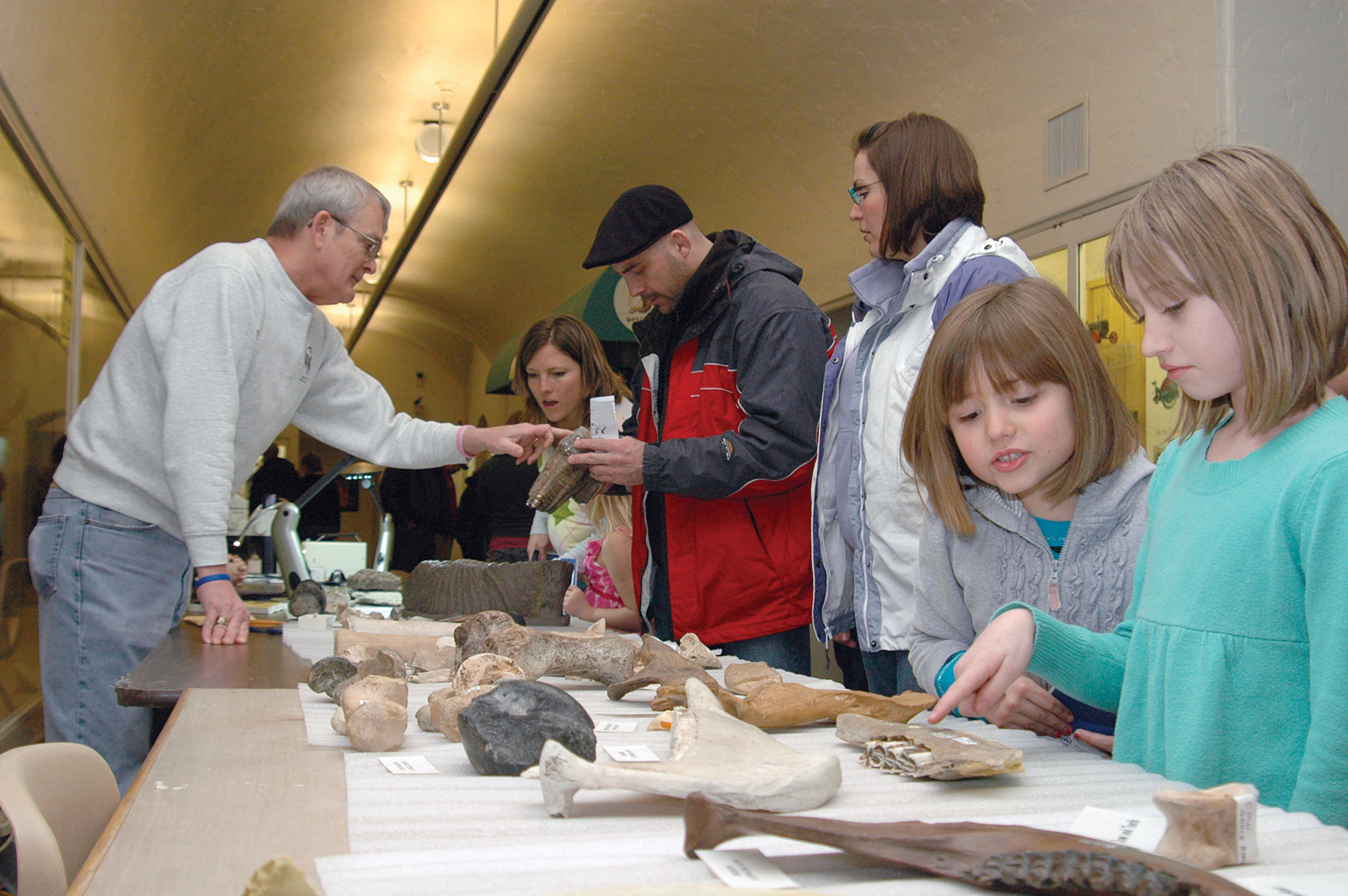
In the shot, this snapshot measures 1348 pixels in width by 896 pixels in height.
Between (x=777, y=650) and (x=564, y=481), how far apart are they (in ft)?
2.18

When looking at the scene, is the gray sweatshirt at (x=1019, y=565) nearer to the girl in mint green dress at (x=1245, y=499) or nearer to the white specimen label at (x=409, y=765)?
the girl in mint green dress at (x=1245, y=499)

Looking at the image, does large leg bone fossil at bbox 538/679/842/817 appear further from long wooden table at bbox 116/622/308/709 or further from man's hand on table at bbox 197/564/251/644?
man's hand on table at bbox 197/564/251/644

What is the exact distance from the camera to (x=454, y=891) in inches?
25.4

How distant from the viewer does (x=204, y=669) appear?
6.02 feet

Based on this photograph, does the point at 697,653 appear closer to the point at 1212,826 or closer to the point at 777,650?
the point at 777,650

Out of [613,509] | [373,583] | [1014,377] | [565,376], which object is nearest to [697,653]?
[1014,377]

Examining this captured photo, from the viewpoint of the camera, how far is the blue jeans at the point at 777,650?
246cm

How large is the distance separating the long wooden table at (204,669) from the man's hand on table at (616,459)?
2.52 ft

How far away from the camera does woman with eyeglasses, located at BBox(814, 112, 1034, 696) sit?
2.10 m

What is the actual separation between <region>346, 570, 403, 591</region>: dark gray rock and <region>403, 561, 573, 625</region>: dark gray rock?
0.93 meters

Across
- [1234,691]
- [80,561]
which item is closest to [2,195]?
A: [80,561]

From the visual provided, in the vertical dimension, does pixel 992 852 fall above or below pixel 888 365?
below

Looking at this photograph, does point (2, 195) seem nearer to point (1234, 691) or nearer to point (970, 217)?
point (970, 217)

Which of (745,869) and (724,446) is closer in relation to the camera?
(745,869)
